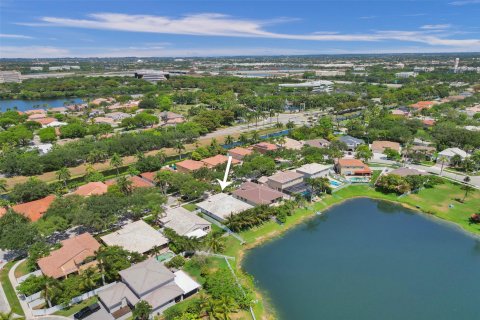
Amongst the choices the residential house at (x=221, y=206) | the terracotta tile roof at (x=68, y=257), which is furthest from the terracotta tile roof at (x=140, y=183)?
the terracotta tile roof at (x=68, y=257)

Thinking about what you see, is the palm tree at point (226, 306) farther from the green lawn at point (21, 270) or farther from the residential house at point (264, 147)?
the residential house at point (264, 147)

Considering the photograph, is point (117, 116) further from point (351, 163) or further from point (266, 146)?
point (351, 163)

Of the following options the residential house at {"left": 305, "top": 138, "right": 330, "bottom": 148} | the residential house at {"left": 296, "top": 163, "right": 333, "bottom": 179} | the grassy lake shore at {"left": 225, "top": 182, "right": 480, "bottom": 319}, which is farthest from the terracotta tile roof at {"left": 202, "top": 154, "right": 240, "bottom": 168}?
the grassy lake shore at {"left": 225, "top": 182, "right": 480, "bottom": 319}

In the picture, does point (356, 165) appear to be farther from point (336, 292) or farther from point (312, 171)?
point (336, 292)

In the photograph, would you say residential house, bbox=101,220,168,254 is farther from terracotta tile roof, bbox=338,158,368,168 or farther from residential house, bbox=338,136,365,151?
residential house, bbox=338,136,365,151

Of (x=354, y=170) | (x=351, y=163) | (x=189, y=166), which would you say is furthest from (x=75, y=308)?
(x=351, y=163)

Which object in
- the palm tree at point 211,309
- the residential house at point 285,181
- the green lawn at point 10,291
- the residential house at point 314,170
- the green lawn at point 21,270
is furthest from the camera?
the residential house at point 314,170
